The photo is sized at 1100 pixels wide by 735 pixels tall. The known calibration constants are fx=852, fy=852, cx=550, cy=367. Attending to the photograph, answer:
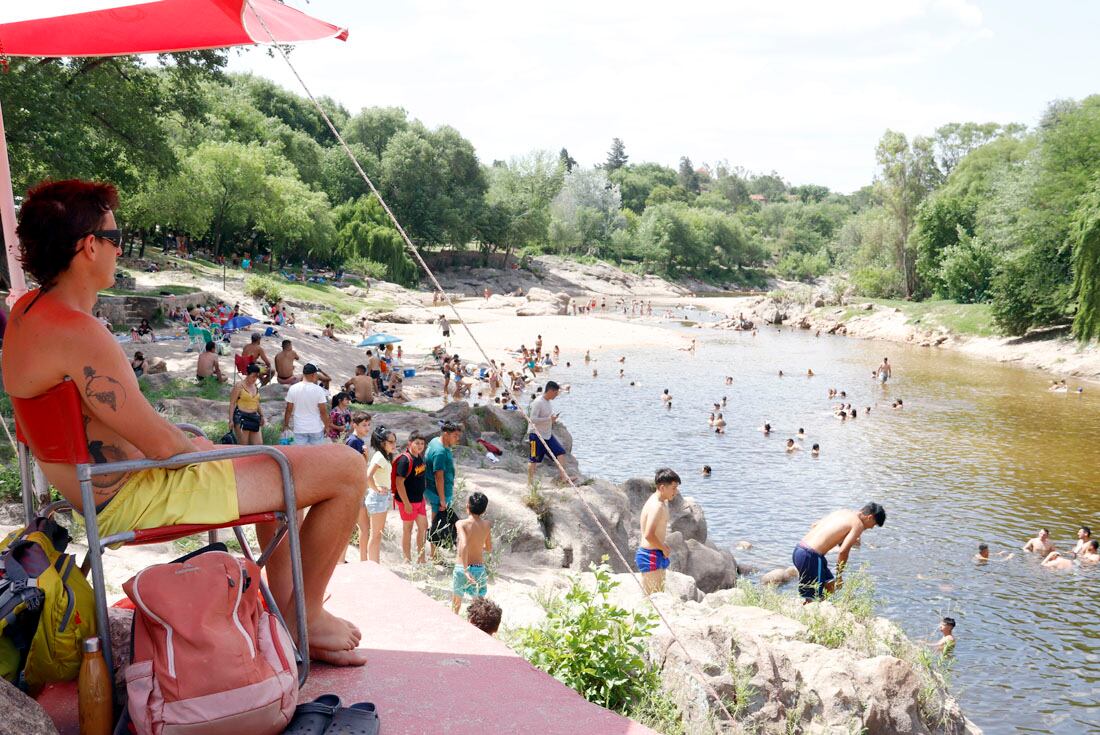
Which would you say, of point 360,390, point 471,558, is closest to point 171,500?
point 471,558

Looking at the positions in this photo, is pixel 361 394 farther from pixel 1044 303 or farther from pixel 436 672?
pixel 1044 303

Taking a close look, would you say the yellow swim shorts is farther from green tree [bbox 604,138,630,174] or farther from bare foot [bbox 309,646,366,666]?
green tree [bbox 604,138,630,174]

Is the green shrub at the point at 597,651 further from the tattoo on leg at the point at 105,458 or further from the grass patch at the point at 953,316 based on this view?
the grass patch at the point at 953,316

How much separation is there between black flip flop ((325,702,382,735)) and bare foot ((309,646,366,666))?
1.53 ft

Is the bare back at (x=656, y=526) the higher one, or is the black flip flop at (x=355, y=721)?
the black flip flop at (x=355, y=721)

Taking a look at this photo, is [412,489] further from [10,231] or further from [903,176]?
[903,176]

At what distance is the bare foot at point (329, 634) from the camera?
3223mm

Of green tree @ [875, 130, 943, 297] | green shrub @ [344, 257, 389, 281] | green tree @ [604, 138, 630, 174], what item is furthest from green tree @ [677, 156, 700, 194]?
green shrub @ [344, 257, 389, 281]

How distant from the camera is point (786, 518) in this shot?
19.1m

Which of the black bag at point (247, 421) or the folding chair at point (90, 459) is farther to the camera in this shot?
the black bag at point (247, 421)

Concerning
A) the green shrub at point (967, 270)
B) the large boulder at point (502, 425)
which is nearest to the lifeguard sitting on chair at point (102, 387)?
the large boulder at point (502, 425)

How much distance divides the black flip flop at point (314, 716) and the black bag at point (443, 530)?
710cm

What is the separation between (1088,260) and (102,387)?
138 feet

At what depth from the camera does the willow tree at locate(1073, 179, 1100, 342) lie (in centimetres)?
3628
